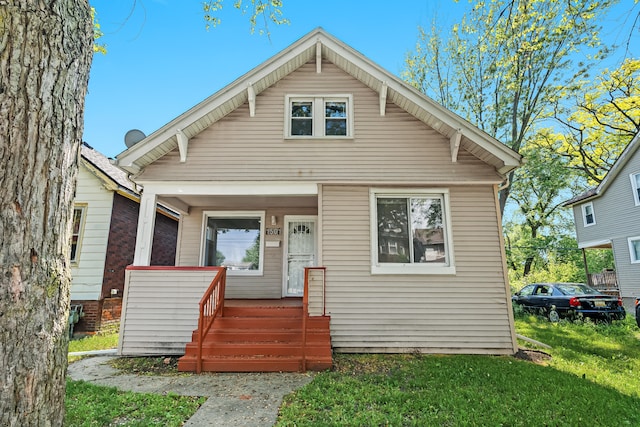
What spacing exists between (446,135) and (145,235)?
6.65 metres

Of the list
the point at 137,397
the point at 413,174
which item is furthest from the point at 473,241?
the point at 137,397

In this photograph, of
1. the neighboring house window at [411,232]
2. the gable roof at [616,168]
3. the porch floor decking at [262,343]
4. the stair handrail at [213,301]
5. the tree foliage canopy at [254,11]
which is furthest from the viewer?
the gable roof at [616,168]

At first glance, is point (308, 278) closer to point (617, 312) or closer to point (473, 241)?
point (473, 241)

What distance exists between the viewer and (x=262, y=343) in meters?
5.71

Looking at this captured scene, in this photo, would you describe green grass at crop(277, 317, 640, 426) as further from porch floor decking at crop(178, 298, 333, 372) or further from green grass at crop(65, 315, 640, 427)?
porch floor decking at crop(178, 298, 333, 372)

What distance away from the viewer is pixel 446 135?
7234mm

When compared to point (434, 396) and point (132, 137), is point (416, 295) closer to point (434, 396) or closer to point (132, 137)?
point (434, 396)

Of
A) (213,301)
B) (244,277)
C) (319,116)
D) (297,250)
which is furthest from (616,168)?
(213,301)

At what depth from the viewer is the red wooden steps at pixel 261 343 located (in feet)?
17.4

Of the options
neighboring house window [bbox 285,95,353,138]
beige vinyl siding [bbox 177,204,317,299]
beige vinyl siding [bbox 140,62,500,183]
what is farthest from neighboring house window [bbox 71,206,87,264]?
neighboring house window [bbox 285,95,353,138]

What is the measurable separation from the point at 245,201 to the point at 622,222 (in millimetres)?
17707

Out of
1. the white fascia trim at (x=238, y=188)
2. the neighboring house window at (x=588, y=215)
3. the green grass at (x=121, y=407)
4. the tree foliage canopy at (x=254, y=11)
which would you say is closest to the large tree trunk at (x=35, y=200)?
the green grass at (x=121, y=407)

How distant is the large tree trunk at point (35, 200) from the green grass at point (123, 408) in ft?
7.60

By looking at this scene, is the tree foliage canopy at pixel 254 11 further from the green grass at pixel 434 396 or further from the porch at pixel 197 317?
the green grass at pixel 434 396
